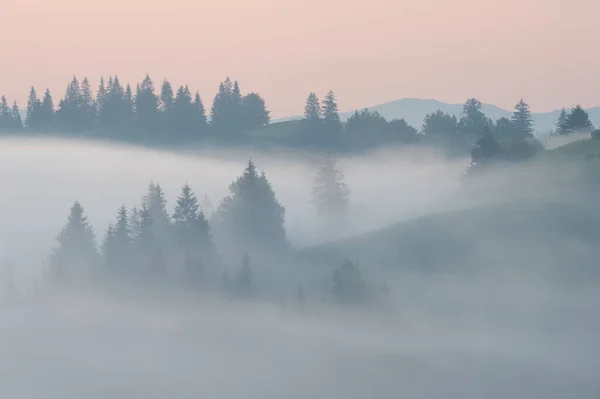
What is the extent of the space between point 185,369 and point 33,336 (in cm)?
2298

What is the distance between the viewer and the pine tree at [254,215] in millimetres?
126438

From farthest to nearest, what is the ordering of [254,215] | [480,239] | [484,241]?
[254,215] → [480,239] → [484,241]

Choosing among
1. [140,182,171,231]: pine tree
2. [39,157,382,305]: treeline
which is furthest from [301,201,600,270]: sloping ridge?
[140,182,171,231]: pine tree

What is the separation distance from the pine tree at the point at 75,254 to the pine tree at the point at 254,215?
57.1 ft

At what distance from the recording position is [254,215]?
12794 centimetres

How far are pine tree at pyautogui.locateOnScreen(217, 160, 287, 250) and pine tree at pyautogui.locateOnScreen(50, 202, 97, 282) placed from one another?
17407 mm

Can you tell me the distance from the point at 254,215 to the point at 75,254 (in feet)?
74.8

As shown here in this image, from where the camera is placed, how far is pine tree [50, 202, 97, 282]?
126 m

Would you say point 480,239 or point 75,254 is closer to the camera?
point 480,239

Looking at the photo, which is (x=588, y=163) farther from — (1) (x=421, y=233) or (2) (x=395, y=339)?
(2) (x=395, y=339)

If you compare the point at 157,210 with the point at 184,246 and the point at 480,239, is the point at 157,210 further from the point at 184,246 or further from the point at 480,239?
the point at 480,239

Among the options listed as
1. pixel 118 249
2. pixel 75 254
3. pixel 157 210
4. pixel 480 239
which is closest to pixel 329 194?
pixel 157 210

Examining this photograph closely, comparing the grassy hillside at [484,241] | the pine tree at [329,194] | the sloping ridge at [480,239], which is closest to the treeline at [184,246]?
the pine tree at [329,194]

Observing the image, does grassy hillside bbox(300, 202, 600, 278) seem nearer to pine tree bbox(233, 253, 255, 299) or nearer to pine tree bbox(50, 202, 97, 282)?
pine tree bbox(233, 253, 255, 299)
